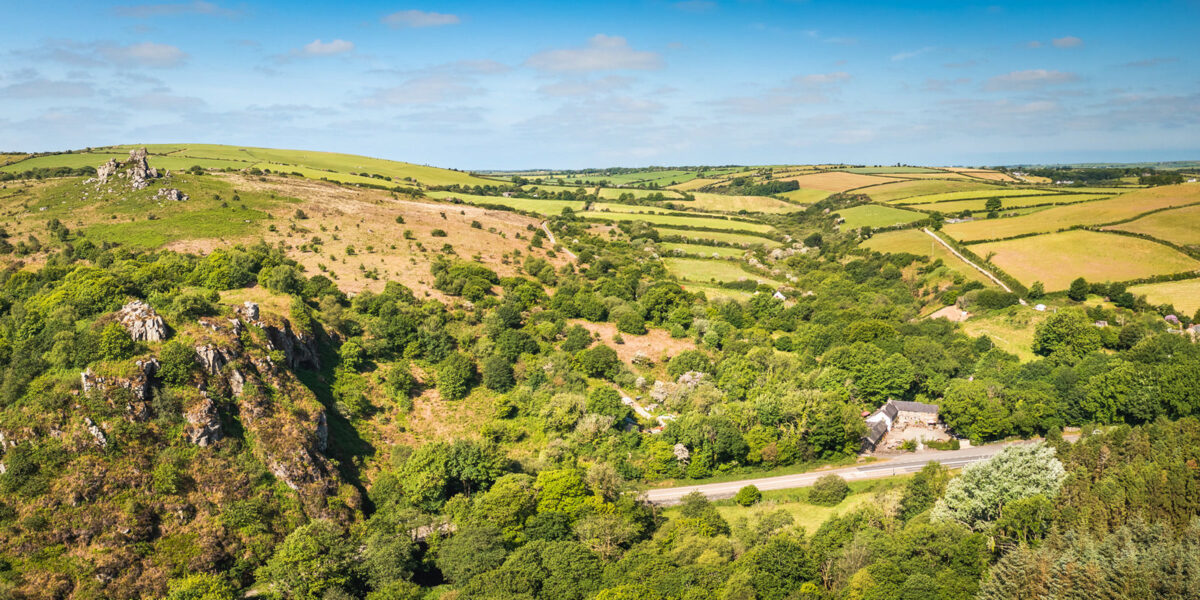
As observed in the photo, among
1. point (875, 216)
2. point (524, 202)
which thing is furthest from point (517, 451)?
point (875, 216)

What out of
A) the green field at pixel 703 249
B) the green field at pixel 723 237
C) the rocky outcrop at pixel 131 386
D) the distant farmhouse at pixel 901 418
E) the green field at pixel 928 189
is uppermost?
the green field at pixel 928 189

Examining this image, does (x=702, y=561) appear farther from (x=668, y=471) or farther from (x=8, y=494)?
(x=8, y=494)

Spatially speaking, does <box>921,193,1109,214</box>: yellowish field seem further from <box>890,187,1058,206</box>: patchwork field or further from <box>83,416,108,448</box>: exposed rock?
<box>83,416,108,448</box>: exposed rock

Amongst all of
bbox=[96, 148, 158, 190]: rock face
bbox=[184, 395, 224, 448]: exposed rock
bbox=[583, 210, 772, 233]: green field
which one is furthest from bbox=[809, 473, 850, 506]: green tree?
bbox=[96, 148, 158, 190]: rock face

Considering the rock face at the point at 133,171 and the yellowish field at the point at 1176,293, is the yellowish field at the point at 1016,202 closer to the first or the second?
the yellowish field at the point at 1176,293

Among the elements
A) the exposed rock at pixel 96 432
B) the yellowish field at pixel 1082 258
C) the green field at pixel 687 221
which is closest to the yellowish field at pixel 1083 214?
the yellowish field at pixel 1082 258

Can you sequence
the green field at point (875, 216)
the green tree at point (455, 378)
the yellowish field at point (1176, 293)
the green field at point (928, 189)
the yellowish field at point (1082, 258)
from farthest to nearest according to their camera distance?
1. the green field at point (928, 189)
2. the green field at point (875, 216)
3. the yellowish field at point (1082, 258)
4. the yellowish field at point (1176, 293)
5. the green tree at point (455, 378)

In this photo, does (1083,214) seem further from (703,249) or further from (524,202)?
(524,202)
